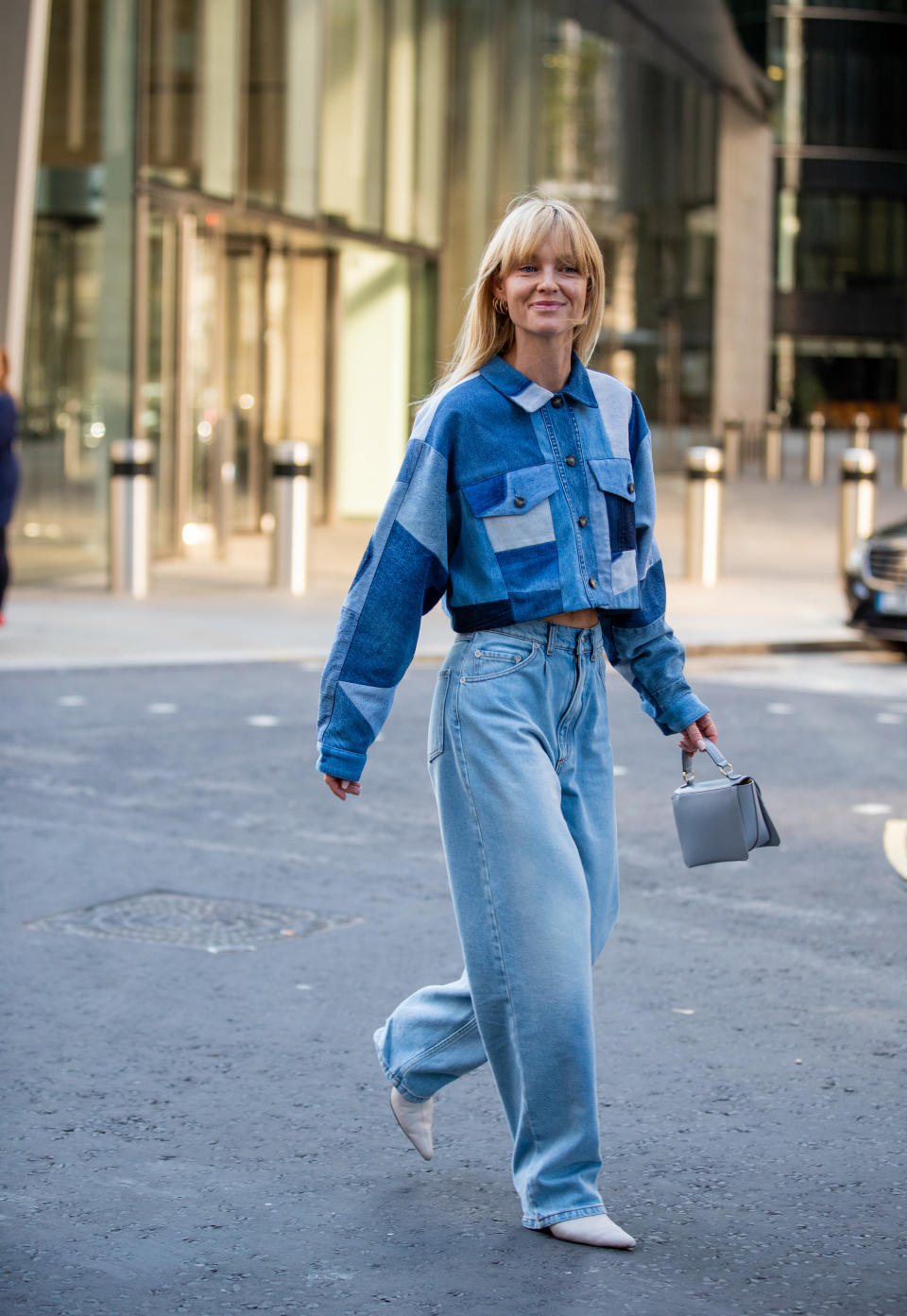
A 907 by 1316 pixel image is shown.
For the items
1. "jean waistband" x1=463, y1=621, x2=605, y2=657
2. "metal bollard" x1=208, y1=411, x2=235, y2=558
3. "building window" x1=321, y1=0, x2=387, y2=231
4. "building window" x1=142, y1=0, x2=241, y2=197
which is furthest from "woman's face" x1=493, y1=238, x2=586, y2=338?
"building window" x1=321, y1=0, x2=387, y2=231

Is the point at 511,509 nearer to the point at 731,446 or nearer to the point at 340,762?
the point at 340,762

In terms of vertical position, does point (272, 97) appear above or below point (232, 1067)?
above

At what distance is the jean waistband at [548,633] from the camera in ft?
11.8

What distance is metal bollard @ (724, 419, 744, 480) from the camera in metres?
35.8

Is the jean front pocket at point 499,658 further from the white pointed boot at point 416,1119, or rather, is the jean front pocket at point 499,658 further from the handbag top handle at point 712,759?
the white pointed boot at point 416,1119

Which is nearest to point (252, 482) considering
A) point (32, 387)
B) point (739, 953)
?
point (32, 387)

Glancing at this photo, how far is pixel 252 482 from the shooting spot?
2111 centimetres

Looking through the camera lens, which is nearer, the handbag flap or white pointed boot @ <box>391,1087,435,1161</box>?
the handbag flap

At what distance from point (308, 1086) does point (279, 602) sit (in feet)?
34.7

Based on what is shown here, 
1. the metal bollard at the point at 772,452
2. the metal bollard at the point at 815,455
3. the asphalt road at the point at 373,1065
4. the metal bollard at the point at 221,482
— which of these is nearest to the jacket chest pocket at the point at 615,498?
the asphalt road at the point at 373,1065

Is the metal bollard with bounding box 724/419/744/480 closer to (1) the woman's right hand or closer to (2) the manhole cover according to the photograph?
(2) the manhole cover

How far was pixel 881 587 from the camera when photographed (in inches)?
511

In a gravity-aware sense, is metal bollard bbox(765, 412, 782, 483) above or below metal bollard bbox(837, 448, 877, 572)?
above

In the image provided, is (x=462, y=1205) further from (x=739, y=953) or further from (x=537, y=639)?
(x=739, y=953)
